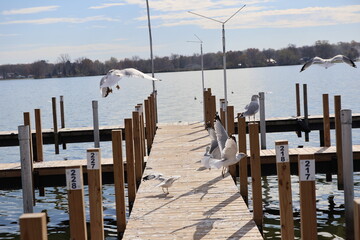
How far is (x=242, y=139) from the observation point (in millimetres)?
12695

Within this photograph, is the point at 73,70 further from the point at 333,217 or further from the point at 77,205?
the point at 77,205

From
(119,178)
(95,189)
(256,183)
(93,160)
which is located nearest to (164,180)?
(119,178)

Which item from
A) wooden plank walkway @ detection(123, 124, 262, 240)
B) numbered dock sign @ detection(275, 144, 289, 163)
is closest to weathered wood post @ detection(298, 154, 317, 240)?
numbered dock sign @ detection(275, 144, 289, 163)

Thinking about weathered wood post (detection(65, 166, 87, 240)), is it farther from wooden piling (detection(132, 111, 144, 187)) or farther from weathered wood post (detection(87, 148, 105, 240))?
wooden piling (detection(132, 111, 144, 187))

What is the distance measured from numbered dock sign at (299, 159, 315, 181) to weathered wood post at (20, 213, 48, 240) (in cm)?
340

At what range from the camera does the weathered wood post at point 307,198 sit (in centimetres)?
718

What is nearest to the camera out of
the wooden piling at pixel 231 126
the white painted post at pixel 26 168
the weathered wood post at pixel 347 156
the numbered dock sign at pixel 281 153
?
the numbered dock sign at pixel 281 153

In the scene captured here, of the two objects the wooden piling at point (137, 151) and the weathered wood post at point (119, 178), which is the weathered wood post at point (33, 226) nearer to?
the weathered wood post at point (119, 178)

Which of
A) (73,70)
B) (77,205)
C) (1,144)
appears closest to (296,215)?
(77,205)

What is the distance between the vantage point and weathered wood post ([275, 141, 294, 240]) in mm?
8328

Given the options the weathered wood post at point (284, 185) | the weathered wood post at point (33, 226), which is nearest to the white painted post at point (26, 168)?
the weathered wood post at point (284, 185)

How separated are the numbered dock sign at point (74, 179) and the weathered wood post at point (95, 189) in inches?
50.3

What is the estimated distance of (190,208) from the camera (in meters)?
10.6

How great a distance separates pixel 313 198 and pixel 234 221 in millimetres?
2738
